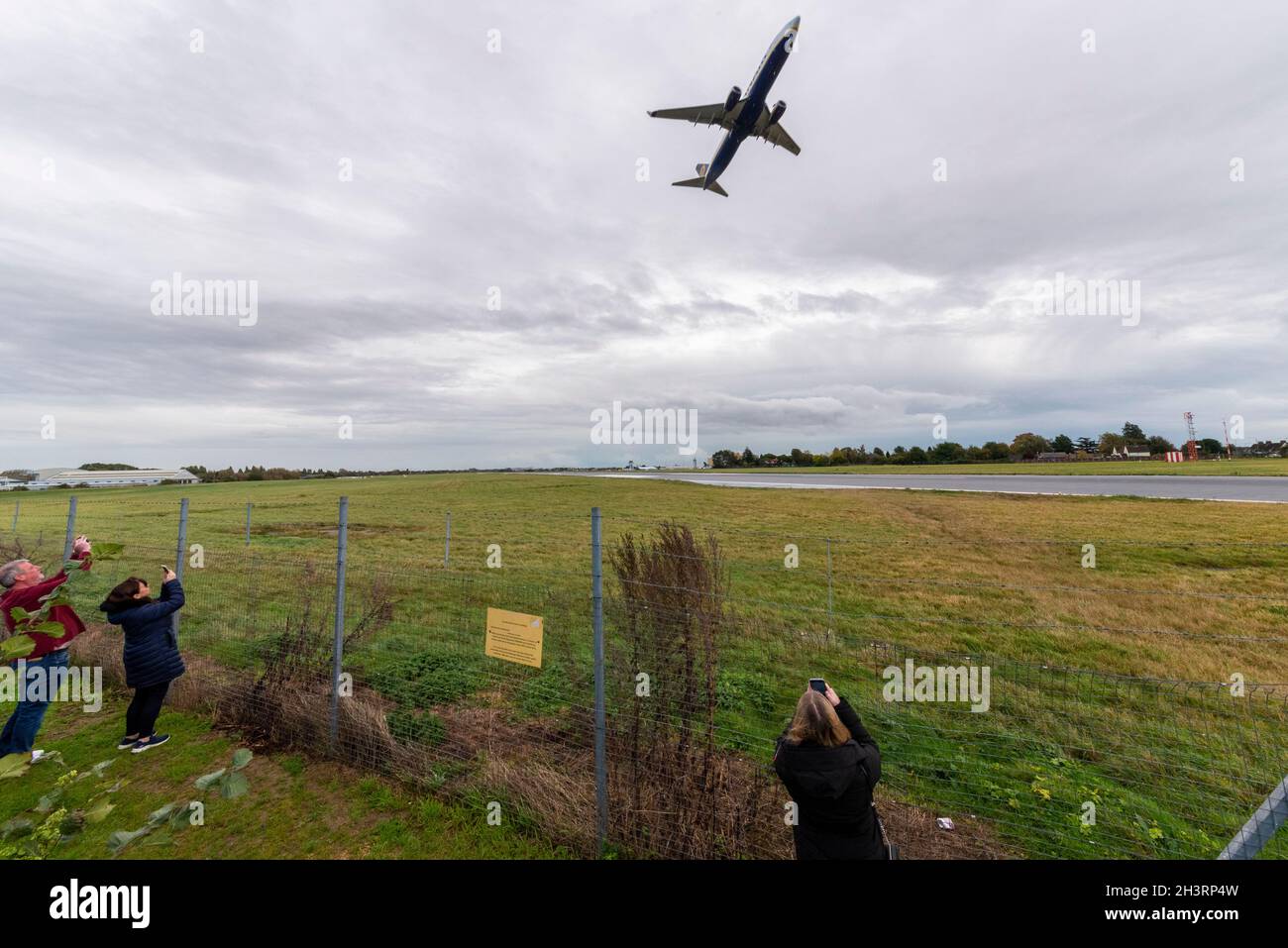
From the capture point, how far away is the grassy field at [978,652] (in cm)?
436

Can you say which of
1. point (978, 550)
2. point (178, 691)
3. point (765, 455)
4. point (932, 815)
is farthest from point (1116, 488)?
point (765, 455)

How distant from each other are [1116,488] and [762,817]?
4099cm

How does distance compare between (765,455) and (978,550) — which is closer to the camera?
(978,550)

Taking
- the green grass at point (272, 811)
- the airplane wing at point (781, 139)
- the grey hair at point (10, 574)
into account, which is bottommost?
the green grass at point (272, 811)

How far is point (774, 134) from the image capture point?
19844mm

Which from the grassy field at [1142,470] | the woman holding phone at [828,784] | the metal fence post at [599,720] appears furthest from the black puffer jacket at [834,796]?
the grassy field at [1142,470]

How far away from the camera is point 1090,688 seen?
20.1 feet

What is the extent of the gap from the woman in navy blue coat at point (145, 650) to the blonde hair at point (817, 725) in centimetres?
548

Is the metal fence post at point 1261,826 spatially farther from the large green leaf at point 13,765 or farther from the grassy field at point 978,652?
the large green leaf at point 13,765

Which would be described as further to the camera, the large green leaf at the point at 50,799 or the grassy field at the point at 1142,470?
the grassy field at the point at 1142,470

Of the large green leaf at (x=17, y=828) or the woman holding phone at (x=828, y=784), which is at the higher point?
the large green leaf at (x=17, y=828)

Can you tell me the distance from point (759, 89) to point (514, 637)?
1819 centimetres
